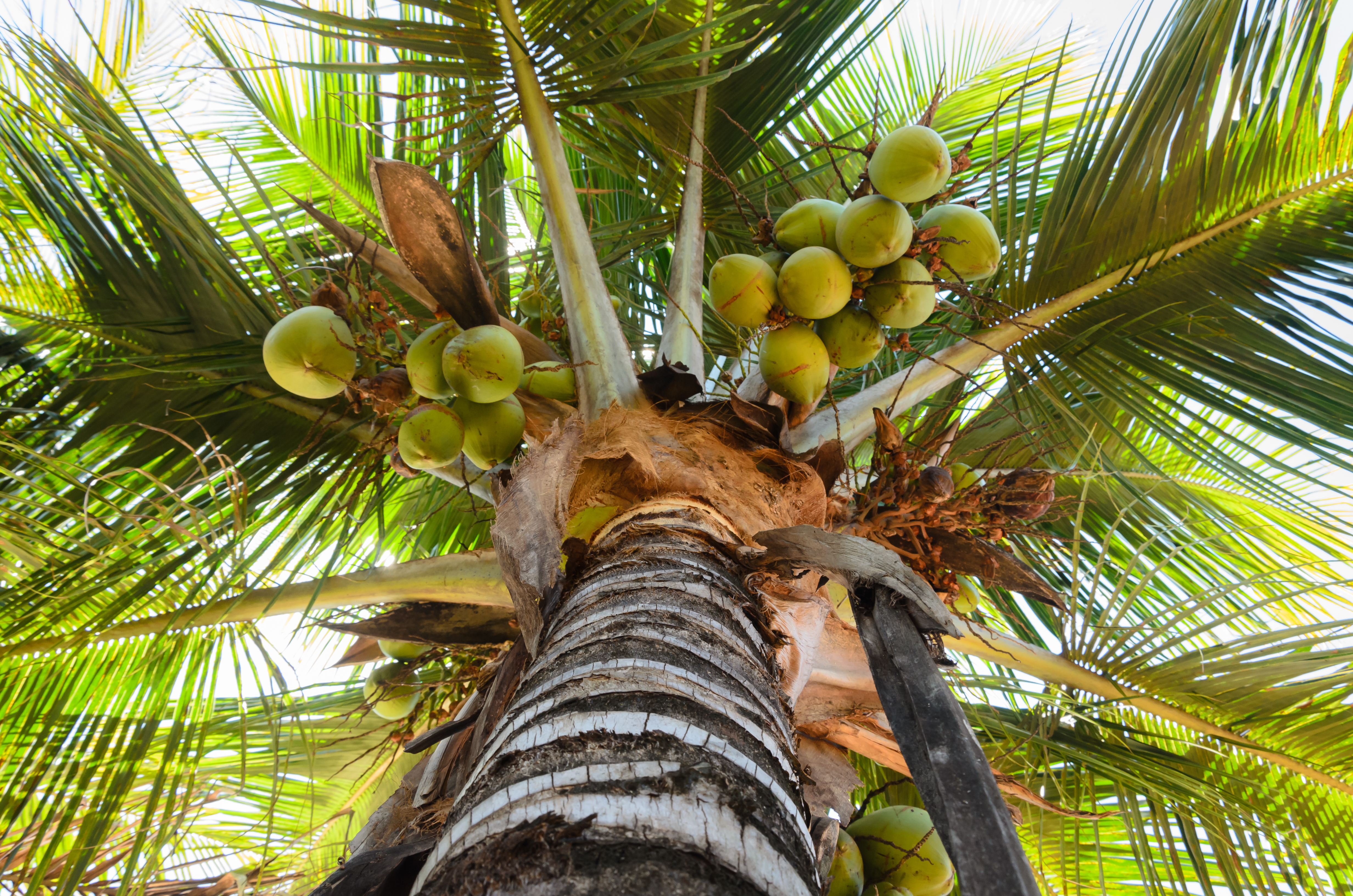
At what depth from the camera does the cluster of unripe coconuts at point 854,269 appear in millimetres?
1602

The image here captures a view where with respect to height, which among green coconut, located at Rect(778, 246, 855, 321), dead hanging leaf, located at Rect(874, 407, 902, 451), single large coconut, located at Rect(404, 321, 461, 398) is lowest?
dead hanging leaf, located at Rect(874, 407, 902, 451)

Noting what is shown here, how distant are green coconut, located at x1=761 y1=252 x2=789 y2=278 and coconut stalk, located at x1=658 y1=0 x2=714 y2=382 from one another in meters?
0.26

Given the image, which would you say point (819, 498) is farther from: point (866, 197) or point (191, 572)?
point (191, 572)

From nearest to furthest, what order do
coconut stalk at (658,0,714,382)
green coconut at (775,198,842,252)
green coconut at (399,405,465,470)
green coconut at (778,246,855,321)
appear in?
green coconut at (399,405,465,470), green coconut at (778,246,855,321), green coconut at (775,198,842,252), coconut stalk at (658,0,714,382)

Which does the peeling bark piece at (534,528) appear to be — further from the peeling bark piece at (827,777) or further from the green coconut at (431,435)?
the peeling bark piece at (827,777)

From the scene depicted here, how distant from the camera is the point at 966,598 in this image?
6.52 feet

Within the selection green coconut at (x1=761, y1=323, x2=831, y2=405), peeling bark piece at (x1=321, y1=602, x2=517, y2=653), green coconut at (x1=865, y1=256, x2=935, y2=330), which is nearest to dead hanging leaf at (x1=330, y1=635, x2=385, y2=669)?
peeling bark piece at (x1=321, y1=602, x2=517, y2=653)

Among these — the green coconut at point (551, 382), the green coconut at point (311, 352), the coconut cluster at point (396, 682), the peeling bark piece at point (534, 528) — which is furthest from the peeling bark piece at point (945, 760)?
the coconut cluster at point (396, 682)

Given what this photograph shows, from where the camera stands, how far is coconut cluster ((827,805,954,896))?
1.65 meters

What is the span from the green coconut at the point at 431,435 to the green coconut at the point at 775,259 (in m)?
0.72

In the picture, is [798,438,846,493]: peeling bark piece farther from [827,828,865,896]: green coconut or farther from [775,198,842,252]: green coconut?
[827,828,865,896]: green coconut

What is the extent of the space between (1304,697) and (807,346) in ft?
5.07

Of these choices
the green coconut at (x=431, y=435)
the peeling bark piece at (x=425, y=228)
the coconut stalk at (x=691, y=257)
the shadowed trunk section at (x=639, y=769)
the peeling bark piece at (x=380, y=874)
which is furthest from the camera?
the coconut stalk at (x=691, y=257)

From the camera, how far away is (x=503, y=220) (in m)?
3.13
